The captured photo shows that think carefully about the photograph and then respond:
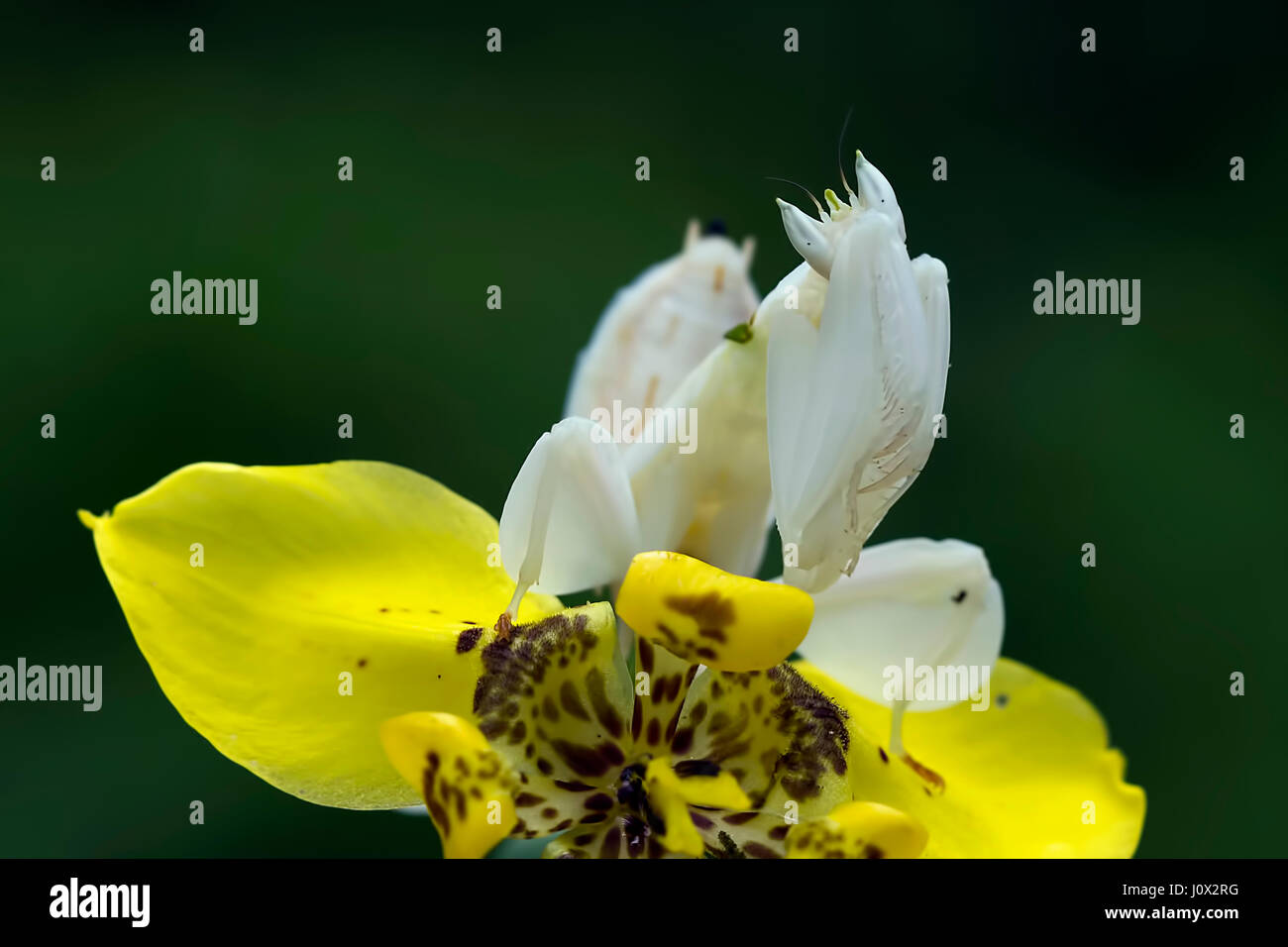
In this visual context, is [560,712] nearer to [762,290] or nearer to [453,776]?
[453,776]

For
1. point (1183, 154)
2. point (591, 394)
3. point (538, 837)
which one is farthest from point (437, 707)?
point (1183, 154)

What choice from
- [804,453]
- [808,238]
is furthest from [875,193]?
Result: [804,453]

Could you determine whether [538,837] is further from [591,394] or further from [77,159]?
[77,159]

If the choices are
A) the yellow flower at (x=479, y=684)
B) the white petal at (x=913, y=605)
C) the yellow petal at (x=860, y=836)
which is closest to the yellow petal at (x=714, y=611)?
the yellow flower at (x=479, y=684)

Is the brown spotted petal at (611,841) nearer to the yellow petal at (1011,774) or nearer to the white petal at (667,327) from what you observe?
the yellow petal at (1011,774)

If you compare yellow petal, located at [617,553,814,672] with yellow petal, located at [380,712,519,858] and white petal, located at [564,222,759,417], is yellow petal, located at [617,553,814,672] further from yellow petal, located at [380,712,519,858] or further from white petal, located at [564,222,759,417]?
white petal, located at [564,222,759,417]

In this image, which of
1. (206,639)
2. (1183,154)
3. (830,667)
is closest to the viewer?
(206,639)
